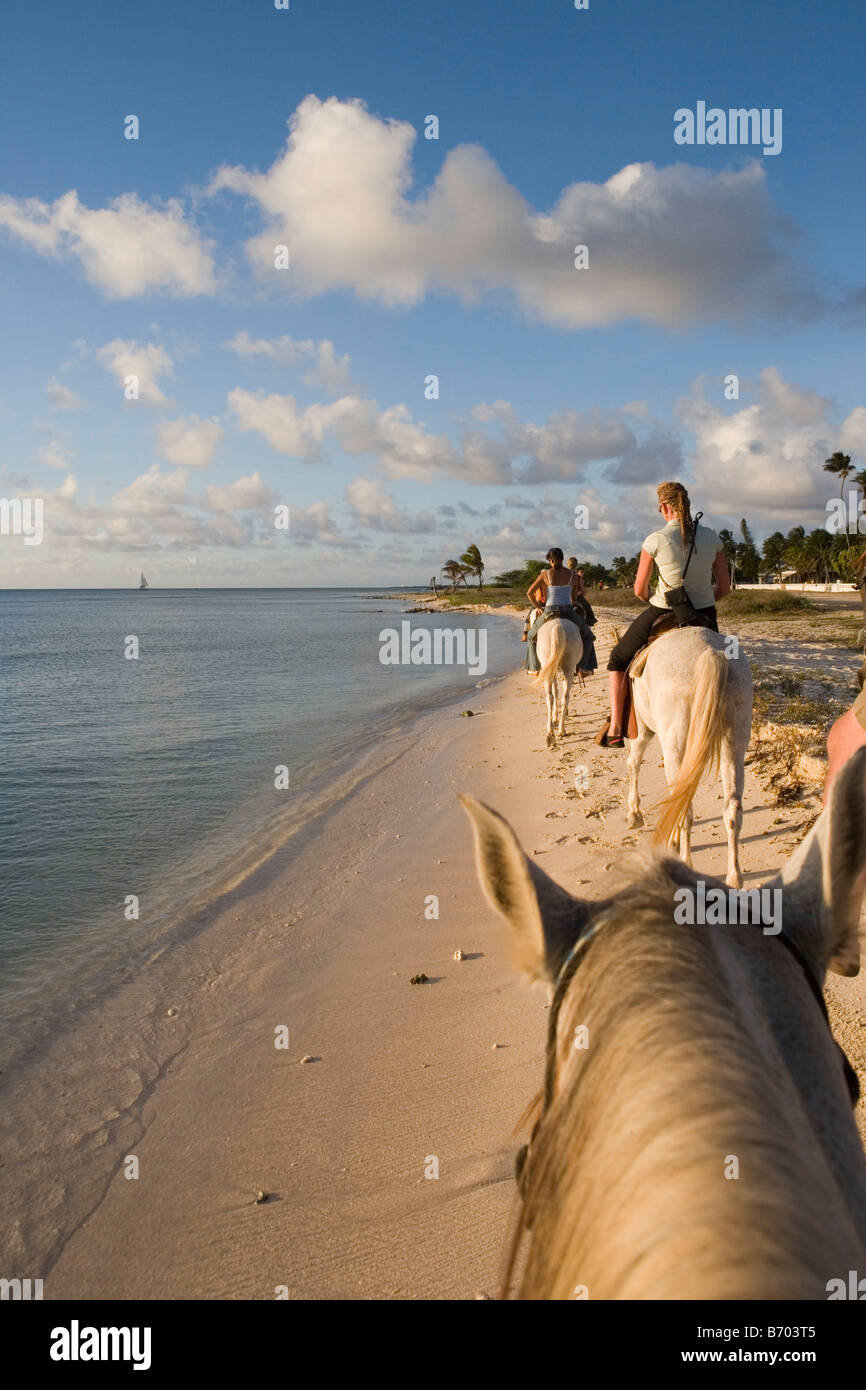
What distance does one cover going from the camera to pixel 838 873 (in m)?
1.42

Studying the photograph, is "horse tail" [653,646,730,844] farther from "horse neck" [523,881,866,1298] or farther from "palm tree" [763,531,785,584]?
"palm tree" [763,531,785,584]

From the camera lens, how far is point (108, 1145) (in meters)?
4.17

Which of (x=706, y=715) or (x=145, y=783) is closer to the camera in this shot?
(x=706, y=715)

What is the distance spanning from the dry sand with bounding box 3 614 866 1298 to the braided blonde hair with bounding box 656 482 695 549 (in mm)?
3025

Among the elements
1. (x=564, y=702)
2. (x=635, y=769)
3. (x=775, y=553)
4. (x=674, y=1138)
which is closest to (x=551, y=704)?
(x=564, y=702)

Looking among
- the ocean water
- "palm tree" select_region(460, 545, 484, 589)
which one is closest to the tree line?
"palm tree" select_region(460, 545, 484, 589)

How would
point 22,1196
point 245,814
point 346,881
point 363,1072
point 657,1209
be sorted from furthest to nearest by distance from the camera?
point 245,814, point 346,881, point 363,1072, point 22,1196, point 657,1209

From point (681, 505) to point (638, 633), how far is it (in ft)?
4.49

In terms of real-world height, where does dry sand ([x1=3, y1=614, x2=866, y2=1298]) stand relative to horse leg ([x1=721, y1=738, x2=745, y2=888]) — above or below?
below

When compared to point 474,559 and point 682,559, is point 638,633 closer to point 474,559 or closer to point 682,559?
point 682,559

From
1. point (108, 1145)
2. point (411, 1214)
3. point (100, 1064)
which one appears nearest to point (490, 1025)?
point (411, 1214)

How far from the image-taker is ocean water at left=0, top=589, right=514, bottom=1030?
7188 millimetres

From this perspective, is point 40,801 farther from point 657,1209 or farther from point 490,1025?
point 657,1209
